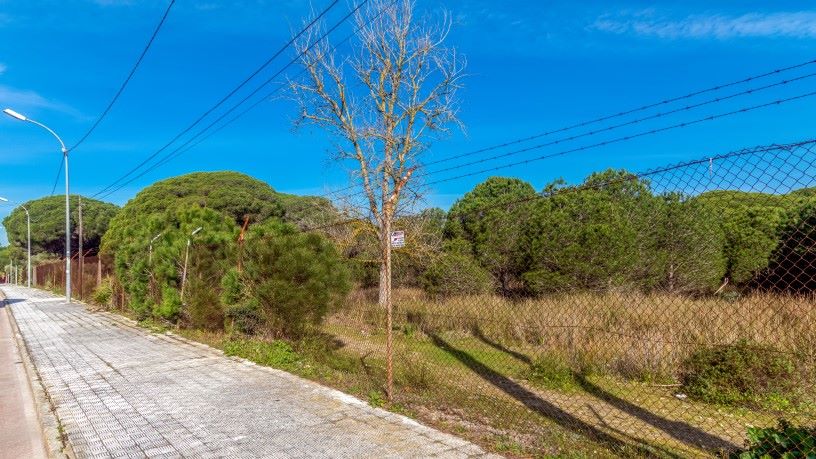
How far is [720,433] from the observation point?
244 inches

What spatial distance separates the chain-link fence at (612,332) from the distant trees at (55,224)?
1978 inches

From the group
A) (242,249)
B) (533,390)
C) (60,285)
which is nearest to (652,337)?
(533,390)

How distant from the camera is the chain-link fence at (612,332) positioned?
4.74m

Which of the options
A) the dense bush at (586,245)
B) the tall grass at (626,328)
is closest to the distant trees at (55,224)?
the dense bush at (586,245)

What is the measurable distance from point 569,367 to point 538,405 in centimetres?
206

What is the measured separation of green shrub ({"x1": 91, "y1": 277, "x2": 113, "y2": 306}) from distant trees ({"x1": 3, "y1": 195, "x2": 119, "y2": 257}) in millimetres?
38788

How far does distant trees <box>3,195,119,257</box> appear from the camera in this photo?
54.7 m

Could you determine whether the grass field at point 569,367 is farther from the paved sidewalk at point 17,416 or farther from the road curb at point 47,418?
the paved sidewalk at point 17,416

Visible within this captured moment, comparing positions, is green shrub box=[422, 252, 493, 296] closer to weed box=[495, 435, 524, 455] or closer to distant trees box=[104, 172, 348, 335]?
distant trees box=[104, 172, 348, 335]

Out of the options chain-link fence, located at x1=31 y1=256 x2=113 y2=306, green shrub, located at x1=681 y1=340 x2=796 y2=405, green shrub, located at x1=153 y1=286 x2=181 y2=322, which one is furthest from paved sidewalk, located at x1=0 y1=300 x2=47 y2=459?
chain-link fence, located at x1=31 y1=256 x2=113 y2=306

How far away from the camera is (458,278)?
41.2ft

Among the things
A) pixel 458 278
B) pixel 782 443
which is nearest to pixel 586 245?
pixel 458 278

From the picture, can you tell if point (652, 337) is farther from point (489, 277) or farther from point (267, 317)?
point (267, 317)

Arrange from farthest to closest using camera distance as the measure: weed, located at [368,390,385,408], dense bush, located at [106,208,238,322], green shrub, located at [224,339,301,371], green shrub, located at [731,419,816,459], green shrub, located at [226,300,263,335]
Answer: dense bush, located at [106,208,238,322]
green shrub, located at [226,300,263,335]
green shrub, located at [224,339,301,371]
weed, located at [368,390,385,408]
green shrub, located at [731,419,816,459]
